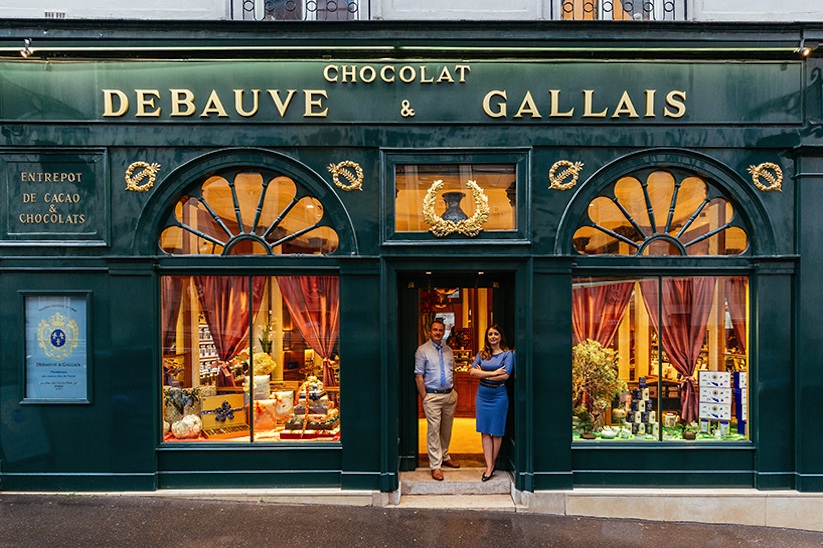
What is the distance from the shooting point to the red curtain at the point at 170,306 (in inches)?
253

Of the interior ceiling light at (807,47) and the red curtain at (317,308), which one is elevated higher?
the interior ceiling light at (807,47)

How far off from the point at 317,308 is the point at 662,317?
426 centimetres

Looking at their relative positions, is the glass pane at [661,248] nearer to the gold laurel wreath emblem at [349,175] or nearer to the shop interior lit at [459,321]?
the shop interior lit at [459,321]

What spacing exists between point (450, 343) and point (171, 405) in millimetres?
3674

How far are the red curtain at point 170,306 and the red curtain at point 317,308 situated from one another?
1.24 meters

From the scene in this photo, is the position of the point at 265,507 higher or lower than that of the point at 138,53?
lower

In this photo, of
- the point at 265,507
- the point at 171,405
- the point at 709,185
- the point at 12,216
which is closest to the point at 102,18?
the point at 12,216

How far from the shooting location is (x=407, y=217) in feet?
20.9

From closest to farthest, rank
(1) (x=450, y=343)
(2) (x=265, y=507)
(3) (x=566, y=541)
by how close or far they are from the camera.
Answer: (3) (x=566, y=541), (2) (x=265, y=507), (1) (x=450, y=343)

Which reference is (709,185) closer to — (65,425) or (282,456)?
(282,456)

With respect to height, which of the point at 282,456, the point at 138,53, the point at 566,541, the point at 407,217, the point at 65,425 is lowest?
the point at 566,541

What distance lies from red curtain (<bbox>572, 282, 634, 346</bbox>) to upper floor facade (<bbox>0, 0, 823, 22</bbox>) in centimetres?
330

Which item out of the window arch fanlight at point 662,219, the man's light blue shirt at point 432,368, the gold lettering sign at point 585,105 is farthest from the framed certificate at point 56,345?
the window arch fanlight at point 662,219

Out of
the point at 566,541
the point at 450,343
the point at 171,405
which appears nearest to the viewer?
the point at 566,541
